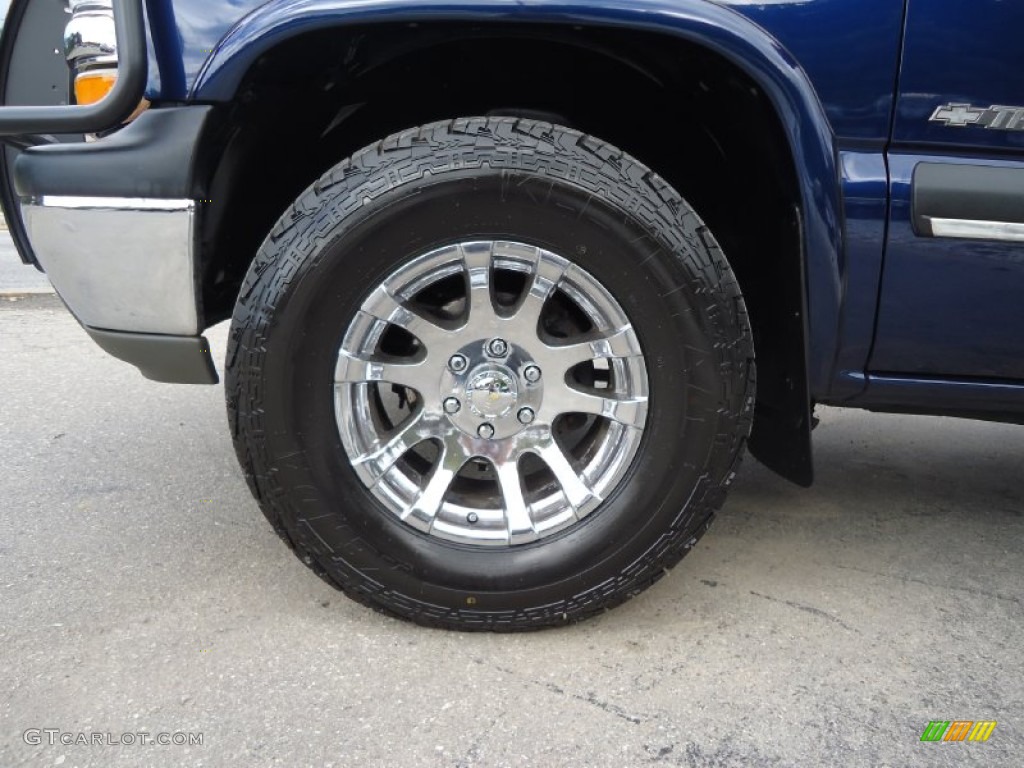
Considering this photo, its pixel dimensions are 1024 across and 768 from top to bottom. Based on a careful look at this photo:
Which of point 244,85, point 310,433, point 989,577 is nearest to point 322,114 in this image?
point 244,85

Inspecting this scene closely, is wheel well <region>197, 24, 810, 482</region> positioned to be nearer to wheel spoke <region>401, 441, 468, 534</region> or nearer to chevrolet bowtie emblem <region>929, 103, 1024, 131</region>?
chevrolet bowtie emblem <region>929, 103, 1024, 131</region>

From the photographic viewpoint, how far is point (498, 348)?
72.7 inches

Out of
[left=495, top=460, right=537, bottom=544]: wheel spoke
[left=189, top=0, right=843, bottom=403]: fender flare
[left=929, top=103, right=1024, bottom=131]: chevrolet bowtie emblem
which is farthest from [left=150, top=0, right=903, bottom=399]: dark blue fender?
[left=495, top=460, right=537, bottom=544]: wheel spoke

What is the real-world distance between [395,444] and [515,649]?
54 cm

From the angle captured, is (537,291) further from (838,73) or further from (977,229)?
(977,229)

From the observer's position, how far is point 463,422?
1.89 m

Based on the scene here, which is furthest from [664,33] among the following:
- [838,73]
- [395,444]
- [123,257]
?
[123,257]

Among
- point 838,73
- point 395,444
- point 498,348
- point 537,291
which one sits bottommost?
point 395,444

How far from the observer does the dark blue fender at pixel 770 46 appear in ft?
5.31

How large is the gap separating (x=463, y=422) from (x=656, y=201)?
25.6 inches

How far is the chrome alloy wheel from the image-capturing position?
5.90ft

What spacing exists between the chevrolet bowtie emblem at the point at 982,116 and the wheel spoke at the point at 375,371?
1.21 m

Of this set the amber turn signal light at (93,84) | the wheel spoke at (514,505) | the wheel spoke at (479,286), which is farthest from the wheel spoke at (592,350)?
the amber turn signal light at (93,84)

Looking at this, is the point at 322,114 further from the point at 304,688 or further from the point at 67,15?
the point at 304,688
